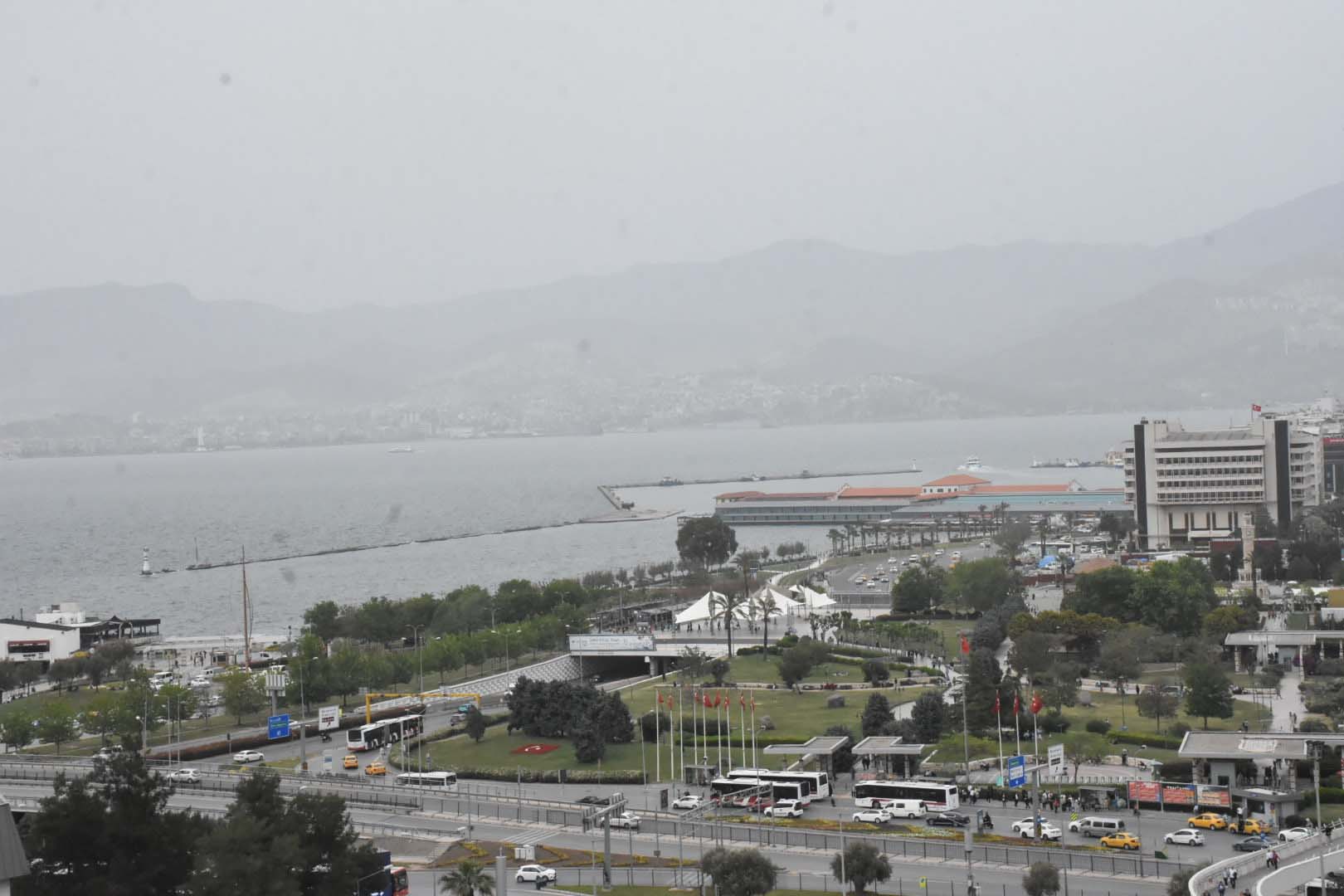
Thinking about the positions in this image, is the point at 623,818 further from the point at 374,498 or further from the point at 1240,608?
the point at 374,498

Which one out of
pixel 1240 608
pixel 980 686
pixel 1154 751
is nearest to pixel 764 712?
pixel 980 686

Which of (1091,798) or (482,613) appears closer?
(1091,798)

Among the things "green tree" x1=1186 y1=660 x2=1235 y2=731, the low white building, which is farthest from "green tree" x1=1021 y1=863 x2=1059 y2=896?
the low white building

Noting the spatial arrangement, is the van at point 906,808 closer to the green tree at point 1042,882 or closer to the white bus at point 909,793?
the white bus at point 909,793

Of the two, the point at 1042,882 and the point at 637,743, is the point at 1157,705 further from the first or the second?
the point at 1042,882

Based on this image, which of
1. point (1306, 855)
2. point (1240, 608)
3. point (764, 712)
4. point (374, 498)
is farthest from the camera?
point (374, 498)

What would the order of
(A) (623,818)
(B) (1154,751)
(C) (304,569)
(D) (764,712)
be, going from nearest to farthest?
(A) (623,818)
(B) (1154,751)
(D) (764,712)
(C) (304,569)

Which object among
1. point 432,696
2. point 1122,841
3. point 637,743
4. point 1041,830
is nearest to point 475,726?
point 637,743
